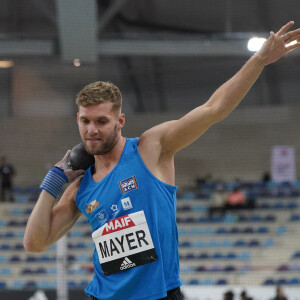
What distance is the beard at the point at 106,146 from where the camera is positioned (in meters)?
2.36

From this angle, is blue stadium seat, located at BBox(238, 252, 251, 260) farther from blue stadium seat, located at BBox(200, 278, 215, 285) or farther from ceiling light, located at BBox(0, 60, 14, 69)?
ceiling light, located at BBox(0, 60, 14, 69)

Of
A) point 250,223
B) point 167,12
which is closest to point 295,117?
point 250,223

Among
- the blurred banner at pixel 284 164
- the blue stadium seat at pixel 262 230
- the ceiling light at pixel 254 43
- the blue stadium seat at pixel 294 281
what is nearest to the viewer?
the ceiling light at pixel 254 43

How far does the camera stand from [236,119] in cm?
1714

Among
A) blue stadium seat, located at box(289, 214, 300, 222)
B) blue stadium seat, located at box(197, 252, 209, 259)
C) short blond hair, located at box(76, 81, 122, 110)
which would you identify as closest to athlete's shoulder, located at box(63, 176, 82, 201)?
short blond hair, located at box(76, 81, 122, 110)

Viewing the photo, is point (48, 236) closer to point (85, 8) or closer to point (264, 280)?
point (85, 8)

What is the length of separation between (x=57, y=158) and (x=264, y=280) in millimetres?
6896

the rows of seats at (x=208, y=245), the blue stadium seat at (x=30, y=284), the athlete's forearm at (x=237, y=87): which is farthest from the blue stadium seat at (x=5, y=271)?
the athlete's forearm at (x=237, y=87)

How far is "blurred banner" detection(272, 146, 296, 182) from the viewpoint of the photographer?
1603 centimetres

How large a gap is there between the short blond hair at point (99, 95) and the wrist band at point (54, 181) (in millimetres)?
340

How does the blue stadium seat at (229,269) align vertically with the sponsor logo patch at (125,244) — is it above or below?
below

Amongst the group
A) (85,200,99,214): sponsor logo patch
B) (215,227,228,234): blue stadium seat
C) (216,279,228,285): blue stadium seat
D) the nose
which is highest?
the nose

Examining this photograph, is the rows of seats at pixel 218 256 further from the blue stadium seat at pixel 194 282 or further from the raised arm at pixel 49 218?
the raised arm at pixel 49 218

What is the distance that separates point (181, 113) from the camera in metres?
17.0
